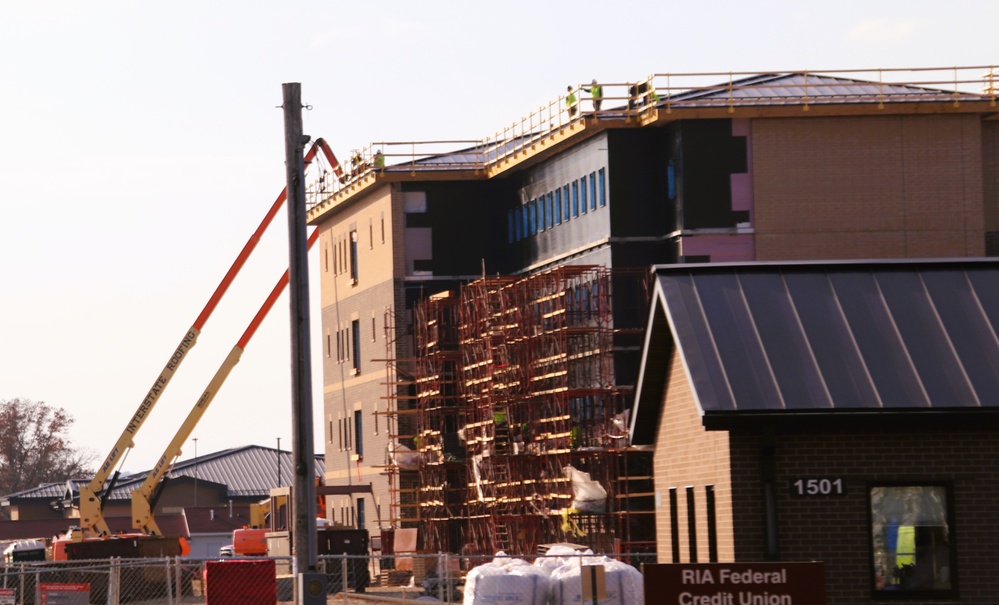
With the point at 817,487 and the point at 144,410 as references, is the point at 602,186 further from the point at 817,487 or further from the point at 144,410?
the point at 817,487

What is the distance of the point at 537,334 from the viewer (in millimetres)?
57531

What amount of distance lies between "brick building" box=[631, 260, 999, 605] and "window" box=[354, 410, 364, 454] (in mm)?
53851

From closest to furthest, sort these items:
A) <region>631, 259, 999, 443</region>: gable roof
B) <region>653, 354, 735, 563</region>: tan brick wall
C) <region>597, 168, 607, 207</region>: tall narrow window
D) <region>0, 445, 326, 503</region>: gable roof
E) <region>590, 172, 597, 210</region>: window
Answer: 1. <region>631, 259, 999, 443</region>: gable roof
2. <region>653, 354, 735, 563</region>: tan brick wall
3. <region>597, 168, 607, 207</region>: tall narrow window
4. <region>590, 172, 597, 210</region>: window
5. <region>0, 445, 326, 503</region>: gable roof

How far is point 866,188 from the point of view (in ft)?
184

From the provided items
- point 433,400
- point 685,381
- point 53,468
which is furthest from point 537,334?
point 53,468

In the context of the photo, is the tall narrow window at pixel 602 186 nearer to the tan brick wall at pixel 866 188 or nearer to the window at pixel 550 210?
the window at pixel 550 210

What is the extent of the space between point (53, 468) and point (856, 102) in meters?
107

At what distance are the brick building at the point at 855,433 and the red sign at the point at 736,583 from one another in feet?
18.7

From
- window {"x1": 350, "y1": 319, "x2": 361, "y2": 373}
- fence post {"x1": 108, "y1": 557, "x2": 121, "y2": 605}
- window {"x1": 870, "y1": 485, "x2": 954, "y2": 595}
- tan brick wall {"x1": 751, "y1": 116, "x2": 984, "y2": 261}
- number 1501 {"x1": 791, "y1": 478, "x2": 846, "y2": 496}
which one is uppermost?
tan brick wall {"x1": 751, "y1": 116, "x2": 984, "y2": 261}

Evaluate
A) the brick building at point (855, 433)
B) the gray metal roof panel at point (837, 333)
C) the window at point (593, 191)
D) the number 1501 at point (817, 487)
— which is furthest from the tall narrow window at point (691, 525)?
the window at point (593, 191)

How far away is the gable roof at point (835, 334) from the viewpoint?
21.4 m

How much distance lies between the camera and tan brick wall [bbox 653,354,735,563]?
73.7 feet

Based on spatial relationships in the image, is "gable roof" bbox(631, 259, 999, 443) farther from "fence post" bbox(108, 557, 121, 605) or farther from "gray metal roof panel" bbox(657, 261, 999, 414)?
"fence post" bbox(108, 557, 121, 605)

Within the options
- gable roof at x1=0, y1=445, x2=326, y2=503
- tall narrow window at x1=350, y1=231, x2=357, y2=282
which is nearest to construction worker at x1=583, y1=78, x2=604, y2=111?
tall narrow window at x1=350, y1=231, x2=357, y2=282
